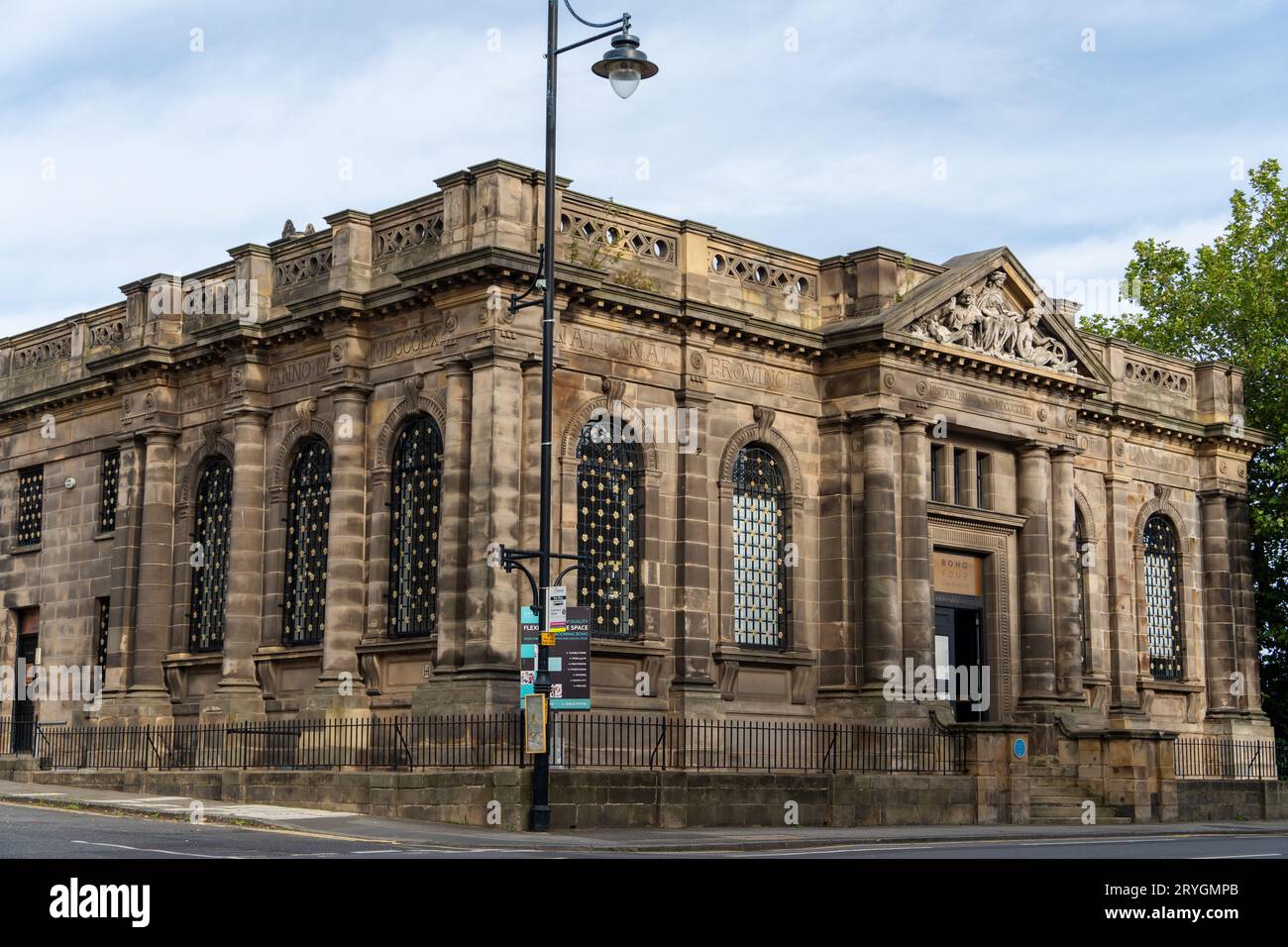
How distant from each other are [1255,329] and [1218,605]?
8.82 m

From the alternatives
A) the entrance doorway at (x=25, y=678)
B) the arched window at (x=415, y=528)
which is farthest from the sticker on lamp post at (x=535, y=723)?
the entrance doorway at (x=25, y=678)

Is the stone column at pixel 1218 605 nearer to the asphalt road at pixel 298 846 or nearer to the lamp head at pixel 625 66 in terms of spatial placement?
the asphalt road at pixel 298 846

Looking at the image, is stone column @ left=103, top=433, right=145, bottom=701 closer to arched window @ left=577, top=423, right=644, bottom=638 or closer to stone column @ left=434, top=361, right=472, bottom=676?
stone column @ left=434, top=361, right=472, bottom=676

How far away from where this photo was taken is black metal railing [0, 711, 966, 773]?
26.4 m

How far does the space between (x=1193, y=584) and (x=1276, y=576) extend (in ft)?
15.7

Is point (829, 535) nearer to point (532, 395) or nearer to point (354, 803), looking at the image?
point (532, 395)

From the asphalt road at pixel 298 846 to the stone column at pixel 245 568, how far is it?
6071mm

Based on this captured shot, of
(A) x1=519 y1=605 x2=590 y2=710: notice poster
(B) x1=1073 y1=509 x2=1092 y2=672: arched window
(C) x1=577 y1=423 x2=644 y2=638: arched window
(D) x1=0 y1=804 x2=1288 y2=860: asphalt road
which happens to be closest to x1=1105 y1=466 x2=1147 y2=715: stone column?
(B) x1=1073 y1=509 x2=1092 y2=672: arched window

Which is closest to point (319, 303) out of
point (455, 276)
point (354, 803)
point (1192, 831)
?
point (455, 276)

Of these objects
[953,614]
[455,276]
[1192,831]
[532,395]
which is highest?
[455,276]

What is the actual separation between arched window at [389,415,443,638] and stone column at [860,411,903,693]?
333 inches

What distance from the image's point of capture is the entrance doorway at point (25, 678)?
36406 mm

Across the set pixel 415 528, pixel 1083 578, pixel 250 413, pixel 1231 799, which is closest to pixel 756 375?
pixel 415 528

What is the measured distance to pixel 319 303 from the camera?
30.4m
